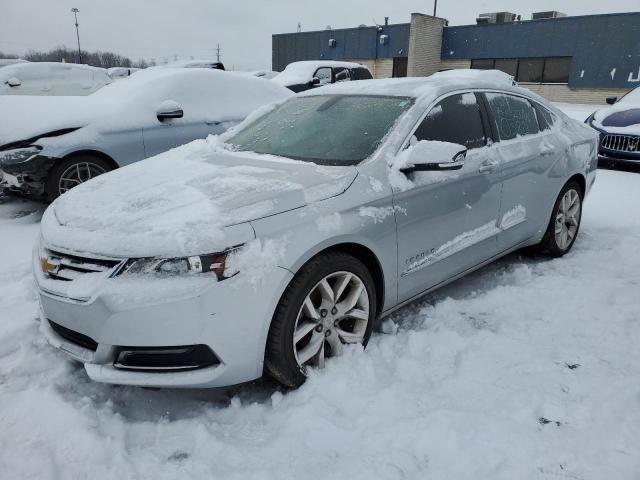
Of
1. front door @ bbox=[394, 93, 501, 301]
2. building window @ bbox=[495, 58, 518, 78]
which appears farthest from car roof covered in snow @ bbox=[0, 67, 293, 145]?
building window @ bbox=[495, 58, 518, 78]

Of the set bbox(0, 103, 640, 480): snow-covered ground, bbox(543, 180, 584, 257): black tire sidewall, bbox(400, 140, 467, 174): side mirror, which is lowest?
bbox(0, 103, 640, 480): snow-covered ground

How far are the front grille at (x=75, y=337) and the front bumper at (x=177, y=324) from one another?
1 centimetres

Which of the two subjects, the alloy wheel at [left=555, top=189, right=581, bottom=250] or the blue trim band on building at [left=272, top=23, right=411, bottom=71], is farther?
the blue trim band on building at [left=272, top=23, right=411, bottom=71]

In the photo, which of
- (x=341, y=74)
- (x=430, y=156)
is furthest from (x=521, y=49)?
(x=430, y=156)

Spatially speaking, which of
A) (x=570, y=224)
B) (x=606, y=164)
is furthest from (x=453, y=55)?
(x=570, y=224)

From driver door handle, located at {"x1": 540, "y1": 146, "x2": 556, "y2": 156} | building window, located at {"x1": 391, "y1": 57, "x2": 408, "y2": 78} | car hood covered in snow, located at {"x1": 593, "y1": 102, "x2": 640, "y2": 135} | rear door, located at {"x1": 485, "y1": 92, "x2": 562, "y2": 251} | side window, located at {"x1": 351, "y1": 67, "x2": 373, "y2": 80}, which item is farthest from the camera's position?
building window, located at {"x1": 391, "y1": 57, "x2": 408, "y2": 78}

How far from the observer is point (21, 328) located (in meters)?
2.94

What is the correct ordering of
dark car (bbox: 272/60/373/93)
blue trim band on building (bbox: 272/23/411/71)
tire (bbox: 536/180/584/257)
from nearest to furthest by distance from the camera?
tire (bbox: 536/180/584/257) < dark car (bbox: 272/60/373/93) < blue trim band on building (bbox: 272/23/411/71)

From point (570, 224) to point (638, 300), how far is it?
1131 mm

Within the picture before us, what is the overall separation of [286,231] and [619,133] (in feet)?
25.6

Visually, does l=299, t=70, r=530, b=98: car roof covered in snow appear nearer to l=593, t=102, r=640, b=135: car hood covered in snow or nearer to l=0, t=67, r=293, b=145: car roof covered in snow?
l=0, t=67, r=293, b=145: car roof covered in snow

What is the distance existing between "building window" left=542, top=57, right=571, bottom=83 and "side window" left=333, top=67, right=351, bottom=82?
677 inches

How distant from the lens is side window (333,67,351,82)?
1266cm

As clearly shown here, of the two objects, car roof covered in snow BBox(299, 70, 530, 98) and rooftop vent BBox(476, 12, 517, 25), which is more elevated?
rooftop vent BBox(476, 12, 517, 25)
